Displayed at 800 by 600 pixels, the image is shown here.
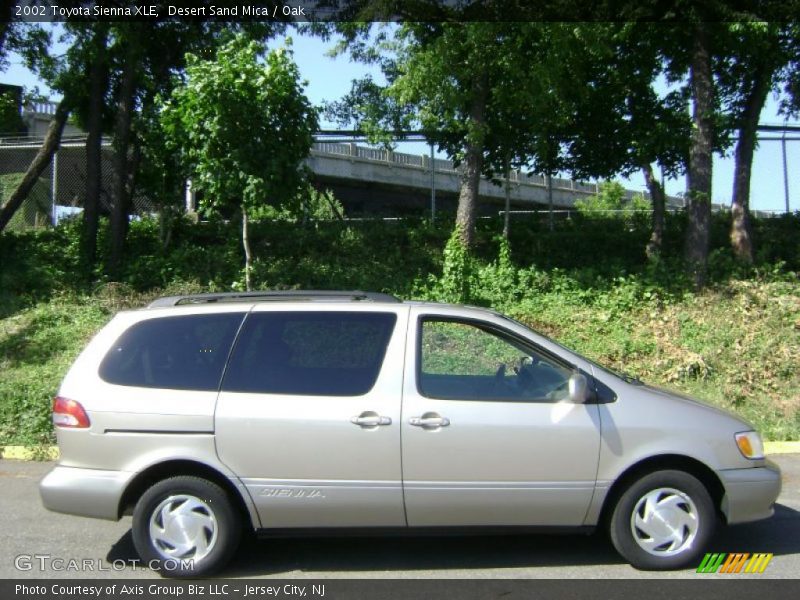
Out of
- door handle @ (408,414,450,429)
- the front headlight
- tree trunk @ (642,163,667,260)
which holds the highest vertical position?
tree trunk @ (642,163,667,260)

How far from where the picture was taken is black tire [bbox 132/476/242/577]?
513 cm

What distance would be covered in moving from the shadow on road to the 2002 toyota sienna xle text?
0.42 metres

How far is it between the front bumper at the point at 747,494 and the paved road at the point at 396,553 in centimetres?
42

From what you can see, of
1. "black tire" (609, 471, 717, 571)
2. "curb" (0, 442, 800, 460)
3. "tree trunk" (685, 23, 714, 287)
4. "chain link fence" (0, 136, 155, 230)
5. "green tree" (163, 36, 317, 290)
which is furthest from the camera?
"chain link fence" (0, 136, 155, 230)

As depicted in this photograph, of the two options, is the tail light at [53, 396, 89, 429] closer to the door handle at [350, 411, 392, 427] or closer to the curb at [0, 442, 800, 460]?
the door handle at [350, 411, 392, 427]

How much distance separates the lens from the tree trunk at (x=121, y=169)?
47.5 feet

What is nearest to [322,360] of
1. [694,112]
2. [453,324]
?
[453,324]

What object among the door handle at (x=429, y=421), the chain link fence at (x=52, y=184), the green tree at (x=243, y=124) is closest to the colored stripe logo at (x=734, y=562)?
the door handle at (x=429, y=421)

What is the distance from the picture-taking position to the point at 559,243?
15703 mm

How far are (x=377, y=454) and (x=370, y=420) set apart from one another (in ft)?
0.71

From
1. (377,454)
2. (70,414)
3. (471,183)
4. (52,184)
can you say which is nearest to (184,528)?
(70,414)

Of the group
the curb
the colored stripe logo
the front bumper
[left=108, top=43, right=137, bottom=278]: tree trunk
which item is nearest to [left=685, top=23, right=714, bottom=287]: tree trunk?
the curb

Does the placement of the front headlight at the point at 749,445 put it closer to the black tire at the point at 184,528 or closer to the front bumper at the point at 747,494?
the front bumper at the point at 747,494

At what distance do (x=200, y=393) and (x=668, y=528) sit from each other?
3155 millimetres
